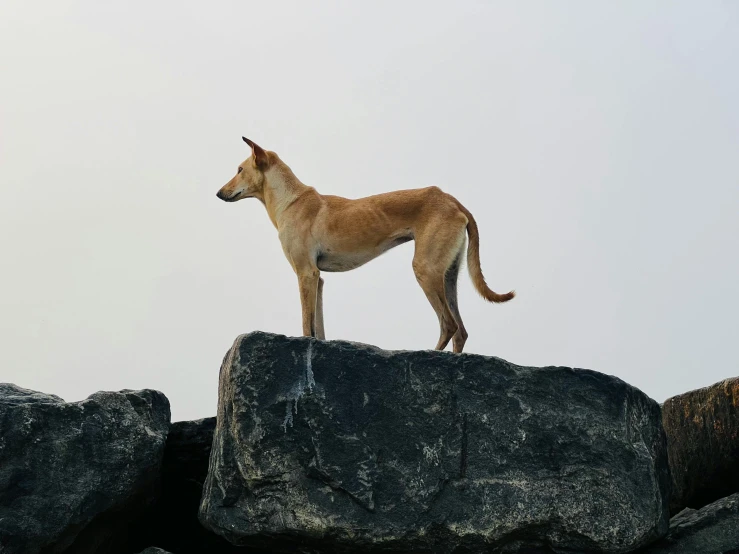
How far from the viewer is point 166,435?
244 inches

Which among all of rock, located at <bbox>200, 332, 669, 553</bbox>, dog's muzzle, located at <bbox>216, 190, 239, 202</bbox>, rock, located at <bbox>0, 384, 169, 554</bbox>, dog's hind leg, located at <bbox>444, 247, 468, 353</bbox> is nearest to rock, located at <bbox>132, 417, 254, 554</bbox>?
rock, located at <bbox>0, 384, 169, 554</bbox>

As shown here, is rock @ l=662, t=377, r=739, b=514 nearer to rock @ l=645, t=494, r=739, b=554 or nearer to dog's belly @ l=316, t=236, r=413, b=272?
rock @ l=645, t=494, r=739, b=554

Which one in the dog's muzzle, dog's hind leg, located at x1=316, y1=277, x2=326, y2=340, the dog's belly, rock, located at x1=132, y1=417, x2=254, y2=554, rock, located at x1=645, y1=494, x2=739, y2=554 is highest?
the dog's muzzle

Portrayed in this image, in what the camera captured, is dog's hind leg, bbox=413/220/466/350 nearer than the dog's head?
Yes

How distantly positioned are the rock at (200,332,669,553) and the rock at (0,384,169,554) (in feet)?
2.01

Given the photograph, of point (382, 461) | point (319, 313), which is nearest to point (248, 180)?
point (319, 313)

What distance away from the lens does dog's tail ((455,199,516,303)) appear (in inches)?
332

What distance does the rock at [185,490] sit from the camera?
21.6ft

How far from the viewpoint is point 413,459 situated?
5.36 metres

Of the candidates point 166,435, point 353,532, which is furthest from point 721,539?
point 166,435

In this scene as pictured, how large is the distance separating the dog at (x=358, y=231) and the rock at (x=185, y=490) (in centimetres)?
216

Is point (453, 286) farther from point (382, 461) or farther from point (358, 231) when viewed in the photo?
point (382, 461)

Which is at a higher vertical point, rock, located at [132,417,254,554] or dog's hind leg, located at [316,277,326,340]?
dog's hind leg, located at [316,277,326,340]

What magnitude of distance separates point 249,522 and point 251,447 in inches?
18.2
